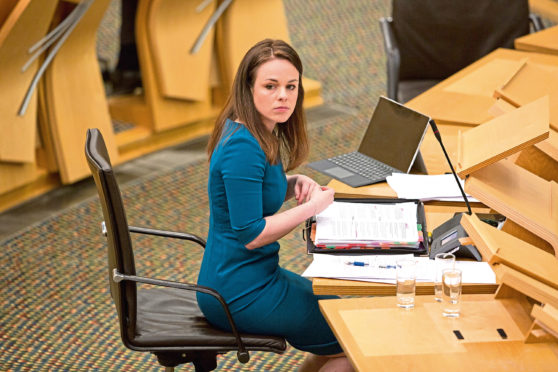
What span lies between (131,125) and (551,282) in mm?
3814

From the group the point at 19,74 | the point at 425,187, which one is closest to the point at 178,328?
the point at 425,187

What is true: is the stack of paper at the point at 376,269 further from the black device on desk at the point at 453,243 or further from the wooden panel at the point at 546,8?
the wooden panel at the point at 546,8

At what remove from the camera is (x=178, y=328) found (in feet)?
7.39

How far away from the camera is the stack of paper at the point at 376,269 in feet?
6.88

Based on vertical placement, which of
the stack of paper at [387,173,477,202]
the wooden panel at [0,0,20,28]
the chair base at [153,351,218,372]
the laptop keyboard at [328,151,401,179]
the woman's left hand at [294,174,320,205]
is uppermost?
the wooden panel at [0,0,20,28]

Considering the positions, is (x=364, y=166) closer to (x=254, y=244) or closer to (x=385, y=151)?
(x=385, y=151)

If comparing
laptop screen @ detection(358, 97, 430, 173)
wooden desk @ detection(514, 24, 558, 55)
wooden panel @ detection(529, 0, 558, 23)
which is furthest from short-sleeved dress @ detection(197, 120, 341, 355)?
wooden panel @ detection(529, 0, 558, 23)

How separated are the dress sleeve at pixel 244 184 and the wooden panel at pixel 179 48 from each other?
2747mm

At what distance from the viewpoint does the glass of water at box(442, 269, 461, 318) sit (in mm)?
1931

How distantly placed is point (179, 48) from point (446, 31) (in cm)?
164

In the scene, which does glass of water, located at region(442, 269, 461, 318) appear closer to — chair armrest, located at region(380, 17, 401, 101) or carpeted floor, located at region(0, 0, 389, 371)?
carpeted floor, located at region(0, 0, 389, 371)

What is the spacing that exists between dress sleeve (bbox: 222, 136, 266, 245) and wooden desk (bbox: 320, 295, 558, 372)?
31 cm

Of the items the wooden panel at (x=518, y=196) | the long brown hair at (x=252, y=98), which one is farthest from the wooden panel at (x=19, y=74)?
the wooden panel at (x=518, y=196)

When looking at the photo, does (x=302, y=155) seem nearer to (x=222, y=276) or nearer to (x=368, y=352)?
(x=222, y=276)
